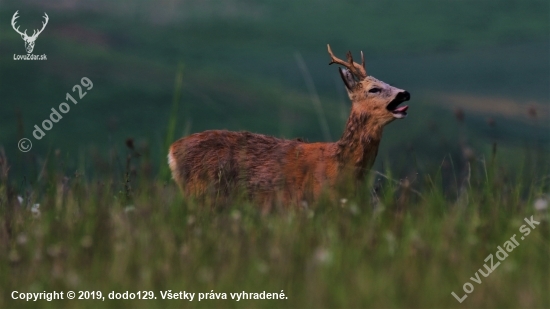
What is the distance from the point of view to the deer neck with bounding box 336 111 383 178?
790 cm

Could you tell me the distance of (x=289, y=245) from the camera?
19.0 feet

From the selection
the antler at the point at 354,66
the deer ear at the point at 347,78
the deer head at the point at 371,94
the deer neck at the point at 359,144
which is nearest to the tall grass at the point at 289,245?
the deer neck at the point at 359,144

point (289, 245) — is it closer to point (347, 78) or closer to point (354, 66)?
point (347, 78)

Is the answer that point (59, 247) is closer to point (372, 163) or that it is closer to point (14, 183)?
point (14, 183)

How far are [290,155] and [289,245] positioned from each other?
2.48 metres

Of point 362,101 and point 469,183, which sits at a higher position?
point 362,101

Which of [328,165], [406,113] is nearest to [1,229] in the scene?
[328,165]

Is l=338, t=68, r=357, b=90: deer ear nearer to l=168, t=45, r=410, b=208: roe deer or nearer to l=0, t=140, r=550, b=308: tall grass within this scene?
l=168, t=45, r=410, b=208: roe deer

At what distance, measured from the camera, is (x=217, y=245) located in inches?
232

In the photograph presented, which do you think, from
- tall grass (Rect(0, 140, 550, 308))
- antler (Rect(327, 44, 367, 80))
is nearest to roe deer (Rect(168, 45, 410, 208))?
antler (Rect(327, 44, 367, 80))

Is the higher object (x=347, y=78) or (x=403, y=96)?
(x=347, y=78)

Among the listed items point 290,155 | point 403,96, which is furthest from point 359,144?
point 290,155

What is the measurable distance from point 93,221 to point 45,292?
907 millimetres

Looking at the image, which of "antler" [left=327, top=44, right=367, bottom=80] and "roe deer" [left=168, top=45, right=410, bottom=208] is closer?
"roe deer" [left=168, top=45, right=410, bottom=208]
